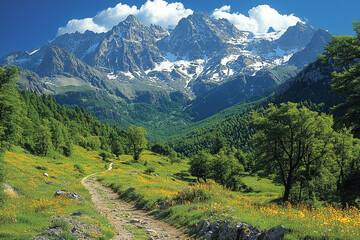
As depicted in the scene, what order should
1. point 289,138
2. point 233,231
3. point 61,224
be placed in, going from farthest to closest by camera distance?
point 289,138, point 61,224, point 233,231

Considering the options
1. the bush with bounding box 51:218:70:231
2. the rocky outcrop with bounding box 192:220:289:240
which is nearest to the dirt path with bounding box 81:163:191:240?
the rocky outcrop with bounding box 192:220:289:240

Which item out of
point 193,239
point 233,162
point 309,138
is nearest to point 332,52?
point 309,138

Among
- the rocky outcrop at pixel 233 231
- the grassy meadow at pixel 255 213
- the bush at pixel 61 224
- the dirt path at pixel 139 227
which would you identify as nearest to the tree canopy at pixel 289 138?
the grassy meadow at pixel 255 213

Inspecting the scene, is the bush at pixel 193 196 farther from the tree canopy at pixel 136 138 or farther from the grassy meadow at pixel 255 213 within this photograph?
the tree canopy at pixel 136 138

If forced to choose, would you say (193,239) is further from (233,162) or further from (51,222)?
(233,162)

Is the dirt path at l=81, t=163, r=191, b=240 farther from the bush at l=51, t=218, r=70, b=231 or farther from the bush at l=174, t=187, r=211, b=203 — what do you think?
the bush at l=174, t=187, r=211, b=203

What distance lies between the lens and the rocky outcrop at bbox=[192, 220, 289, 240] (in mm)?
10039

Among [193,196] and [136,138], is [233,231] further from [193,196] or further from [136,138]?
[136,138]

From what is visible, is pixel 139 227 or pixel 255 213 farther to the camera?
pixel 139 227

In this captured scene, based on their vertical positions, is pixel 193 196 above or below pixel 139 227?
above

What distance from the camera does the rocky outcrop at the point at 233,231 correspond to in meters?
10.0

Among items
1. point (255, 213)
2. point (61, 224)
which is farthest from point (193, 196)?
point (61, 224)

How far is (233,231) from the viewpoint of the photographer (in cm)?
1141

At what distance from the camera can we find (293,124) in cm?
2556
